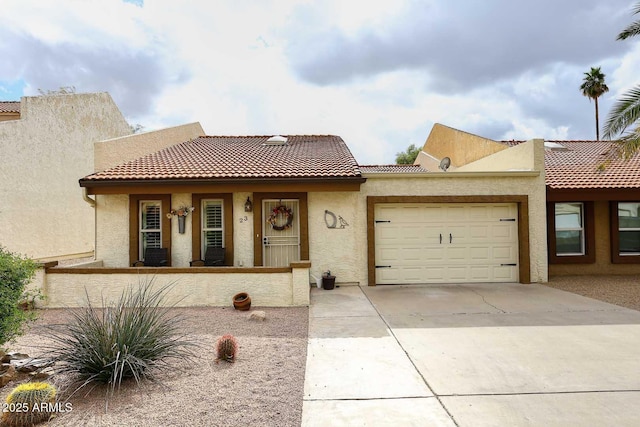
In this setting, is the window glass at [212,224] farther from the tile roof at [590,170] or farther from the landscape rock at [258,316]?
the tile roof at [590,170]

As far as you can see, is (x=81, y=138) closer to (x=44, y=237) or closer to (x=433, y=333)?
(x=44, y=237)

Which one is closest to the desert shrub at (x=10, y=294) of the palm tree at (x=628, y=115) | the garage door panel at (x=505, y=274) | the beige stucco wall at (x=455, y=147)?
the garage door panel at (x=505, y=274)

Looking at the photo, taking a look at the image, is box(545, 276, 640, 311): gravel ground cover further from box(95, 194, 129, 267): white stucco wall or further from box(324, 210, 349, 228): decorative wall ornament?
box(95, 194, 129, 267): white stucco wall

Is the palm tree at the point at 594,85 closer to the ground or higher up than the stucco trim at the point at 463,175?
higher up

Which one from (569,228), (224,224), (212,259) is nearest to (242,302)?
(212,259)

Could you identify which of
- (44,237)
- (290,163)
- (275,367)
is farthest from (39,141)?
(275,367)

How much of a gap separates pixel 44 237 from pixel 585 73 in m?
42.5

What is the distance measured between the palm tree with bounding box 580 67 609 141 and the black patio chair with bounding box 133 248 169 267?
3742 centimetres

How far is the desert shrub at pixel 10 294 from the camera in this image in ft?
14.5

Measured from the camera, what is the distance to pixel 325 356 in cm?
527

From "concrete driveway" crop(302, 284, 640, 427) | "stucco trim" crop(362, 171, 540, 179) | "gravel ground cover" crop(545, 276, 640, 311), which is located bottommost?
"concrete driveway" crop(302, 284, 640, 427)

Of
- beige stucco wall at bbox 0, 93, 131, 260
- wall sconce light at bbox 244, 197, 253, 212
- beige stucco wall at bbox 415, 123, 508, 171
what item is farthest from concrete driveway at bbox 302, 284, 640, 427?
beige stucco wall at bbox 0, 93, 131, 260

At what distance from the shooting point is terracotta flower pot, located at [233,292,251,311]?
26.3 ft

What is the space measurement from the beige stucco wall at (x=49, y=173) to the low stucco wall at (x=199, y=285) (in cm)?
836
